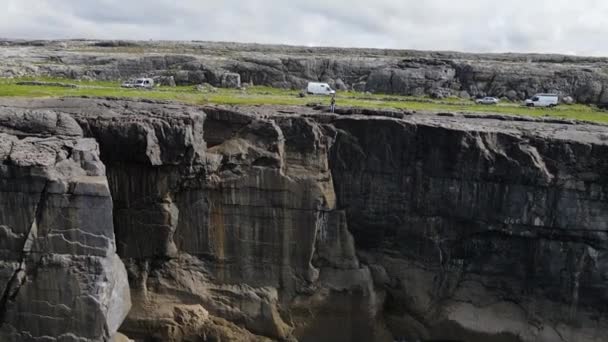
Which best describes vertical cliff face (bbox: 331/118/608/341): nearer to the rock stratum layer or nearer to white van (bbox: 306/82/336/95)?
the rock stratum layer

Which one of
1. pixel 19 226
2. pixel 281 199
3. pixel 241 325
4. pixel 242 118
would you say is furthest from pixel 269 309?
pixel 19 226

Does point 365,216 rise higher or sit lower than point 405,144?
lower

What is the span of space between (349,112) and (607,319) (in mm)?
11041

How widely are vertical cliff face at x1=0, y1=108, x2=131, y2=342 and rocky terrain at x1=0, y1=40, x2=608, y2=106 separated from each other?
789 inches

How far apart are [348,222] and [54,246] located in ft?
30.8

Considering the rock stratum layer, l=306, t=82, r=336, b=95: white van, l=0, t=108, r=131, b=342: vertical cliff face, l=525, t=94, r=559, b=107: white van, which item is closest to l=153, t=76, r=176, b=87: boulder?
l=306, t=82, r=336, b=95: white van

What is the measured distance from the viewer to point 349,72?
3962 centimetres

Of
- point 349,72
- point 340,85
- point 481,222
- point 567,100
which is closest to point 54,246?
point 481,222

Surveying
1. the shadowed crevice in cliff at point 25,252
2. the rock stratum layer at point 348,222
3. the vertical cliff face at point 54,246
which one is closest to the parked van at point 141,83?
the rock stratum layer at point 348,222

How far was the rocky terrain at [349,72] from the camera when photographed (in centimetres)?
3472

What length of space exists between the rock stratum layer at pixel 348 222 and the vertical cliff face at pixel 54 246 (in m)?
1.57

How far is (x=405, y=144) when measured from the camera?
1872cm

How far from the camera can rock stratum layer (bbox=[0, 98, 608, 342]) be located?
17969 millimetres

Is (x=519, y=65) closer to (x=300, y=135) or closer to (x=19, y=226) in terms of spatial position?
(x=300, y=135)
